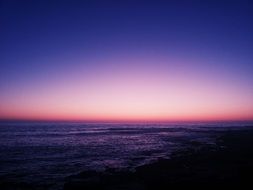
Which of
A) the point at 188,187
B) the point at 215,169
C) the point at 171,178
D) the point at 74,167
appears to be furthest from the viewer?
the point at 74,167

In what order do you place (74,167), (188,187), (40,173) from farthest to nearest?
(74,167) → (40,173) → (188,187)

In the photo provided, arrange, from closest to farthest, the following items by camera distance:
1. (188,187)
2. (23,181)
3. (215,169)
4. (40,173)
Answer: (188,187), (23,181), (215,169), (40,173)

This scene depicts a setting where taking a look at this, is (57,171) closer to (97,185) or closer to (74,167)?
(74,167)

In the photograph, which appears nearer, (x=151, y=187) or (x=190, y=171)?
(x=151, y=187)

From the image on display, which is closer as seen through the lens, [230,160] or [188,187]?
[188,187]

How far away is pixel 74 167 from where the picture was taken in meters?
23.8

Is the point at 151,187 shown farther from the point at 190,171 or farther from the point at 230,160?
the point at 230,160

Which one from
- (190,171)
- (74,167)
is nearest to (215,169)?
(190,171)

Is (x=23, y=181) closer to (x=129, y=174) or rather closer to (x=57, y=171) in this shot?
(x=57, y=171)

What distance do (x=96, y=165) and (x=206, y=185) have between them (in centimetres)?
1288

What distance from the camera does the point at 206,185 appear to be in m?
15.1

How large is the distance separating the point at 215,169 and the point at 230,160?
17.5 feet

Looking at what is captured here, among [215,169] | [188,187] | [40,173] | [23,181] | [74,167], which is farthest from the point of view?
[74,167]

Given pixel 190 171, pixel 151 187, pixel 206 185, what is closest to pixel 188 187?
pixel 206 185
